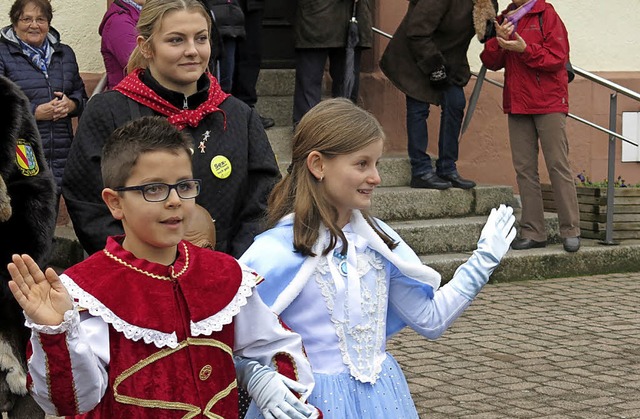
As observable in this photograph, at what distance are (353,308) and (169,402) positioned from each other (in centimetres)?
83

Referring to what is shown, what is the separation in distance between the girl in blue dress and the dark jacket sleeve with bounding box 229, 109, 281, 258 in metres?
0.42

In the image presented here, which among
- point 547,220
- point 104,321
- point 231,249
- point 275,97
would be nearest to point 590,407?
point 231,249

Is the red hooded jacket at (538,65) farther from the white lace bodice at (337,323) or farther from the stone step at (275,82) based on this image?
the white lace bodice at (337,323)

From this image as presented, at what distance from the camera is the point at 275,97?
34.5 feet

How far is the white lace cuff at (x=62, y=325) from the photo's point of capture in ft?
9.12

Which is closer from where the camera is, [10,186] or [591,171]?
[10,186]

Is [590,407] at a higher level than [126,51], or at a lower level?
lower

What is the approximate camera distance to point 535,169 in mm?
9664

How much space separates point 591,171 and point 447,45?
2369 mm

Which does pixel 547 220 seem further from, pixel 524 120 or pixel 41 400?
pixel 41 400

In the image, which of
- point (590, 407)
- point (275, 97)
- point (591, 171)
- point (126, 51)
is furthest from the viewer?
point (591, 171)

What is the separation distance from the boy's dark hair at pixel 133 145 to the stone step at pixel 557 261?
228 inches

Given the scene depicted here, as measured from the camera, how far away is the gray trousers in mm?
9438

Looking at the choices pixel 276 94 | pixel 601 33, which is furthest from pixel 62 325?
pixel 601 33
